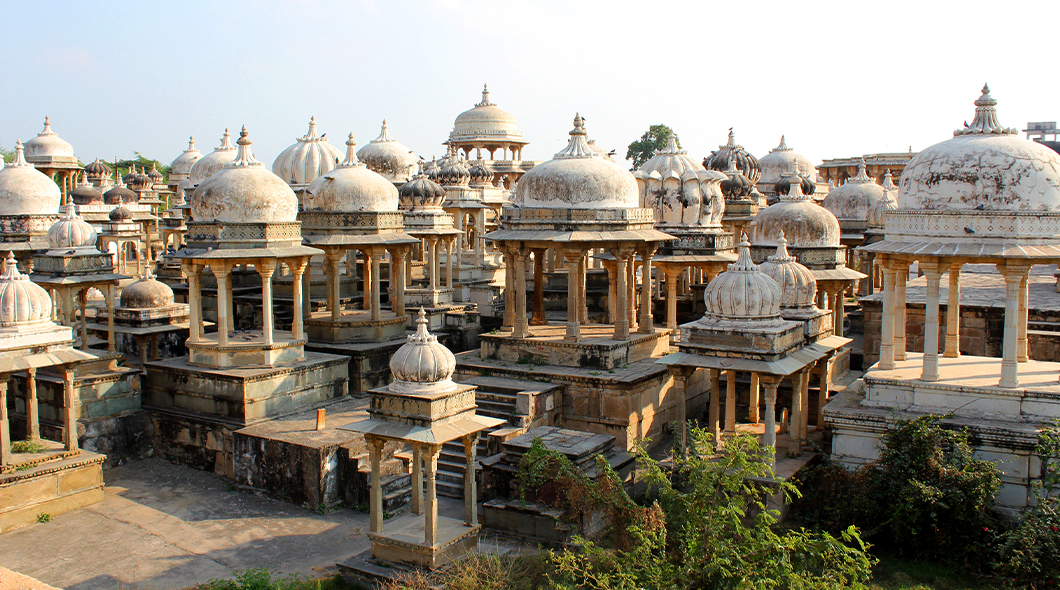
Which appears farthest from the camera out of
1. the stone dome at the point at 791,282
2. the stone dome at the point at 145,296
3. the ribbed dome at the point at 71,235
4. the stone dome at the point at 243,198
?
the ribbed dome at the point at 71,235

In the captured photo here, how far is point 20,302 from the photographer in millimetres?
15383

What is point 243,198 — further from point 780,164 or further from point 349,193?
point 780,164

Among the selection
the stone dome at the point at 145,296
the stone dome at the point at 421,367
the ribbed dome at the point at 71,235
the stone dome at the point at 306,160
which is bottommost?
the stone dome at the point at 421,367

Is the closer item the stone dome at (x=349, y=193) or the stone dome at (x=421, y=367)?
the stone dome at (x=421, y=367)

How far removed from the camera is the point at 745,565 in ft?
33.0

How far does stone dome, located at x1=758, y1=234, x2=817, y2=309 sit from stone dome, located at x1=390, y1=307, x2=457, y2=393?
6850mm

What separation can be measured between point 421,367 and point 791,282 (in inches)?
299

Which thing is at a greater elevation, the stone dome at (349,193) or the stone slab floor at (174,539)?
the stone dome at (349,193)

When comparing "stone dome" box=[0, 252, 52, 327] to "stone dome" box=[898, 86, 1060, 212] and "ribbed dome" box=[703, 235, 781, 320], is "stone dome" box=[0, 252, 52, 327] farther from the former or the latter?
"stone dome" box=[898, 86, 1060, 212]

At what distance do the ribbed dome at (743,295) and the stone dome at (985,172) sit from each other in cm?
278

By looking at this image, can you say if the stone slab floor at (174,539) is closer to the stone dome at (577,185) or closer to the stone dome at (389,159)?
the stone dome at (577,185)

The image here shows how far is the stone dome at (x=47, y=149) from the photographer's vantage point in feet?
128

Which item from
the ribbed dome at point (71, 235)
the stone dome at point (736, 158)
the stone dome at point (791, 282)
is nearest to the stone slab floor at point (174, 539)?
the ribbed dome at point (71, 235)

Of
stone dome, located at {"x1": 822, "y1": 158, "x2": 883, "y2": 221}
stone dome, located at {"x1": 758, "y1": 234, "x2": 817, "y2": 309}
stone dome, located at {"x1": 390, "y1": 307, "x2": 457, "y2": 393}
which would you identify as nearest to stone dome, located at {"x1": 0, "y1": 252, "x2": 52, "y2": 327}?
stone dome, located at {"x1": 390, "y1": 307, "x2": 457, "y2": 393}
